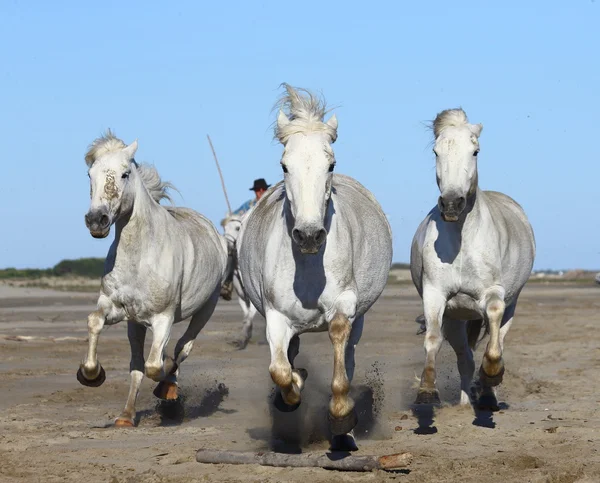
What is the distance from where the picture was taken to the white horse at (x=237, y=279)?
1725 cm

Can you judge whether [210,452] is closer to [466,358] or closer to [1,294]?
[466,358]

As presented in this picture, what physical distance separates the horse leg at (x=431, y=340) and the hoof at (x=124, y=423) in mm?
2584

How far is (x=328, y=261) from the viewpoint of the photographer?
778cm

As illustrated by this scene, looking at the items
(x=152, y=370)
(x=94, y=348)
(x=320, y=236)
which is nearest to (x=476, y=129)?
(x=320, y=236)

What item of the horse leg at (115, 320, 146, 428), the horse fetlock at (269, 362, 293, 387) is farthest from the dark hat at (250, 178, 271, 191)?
the horse fetlock at (269, 362, 293, 387)

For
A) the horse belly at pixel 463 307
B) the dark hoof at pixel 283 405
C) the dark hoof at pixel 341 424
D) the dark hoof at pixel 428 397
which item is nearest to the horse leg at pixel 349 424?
the dark hoof at pixel 341 424

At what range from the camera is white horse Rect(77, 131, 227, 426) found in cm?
941

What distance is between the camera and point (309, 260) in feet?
25.4

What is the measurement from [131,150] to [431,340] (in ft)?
10.0

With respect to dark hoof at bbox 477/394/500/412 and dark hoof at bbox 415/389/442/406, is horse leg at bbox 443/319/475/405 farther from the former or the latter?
dark hoof at bbox 415/389/442/406

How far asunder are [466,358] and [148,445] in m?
3.43

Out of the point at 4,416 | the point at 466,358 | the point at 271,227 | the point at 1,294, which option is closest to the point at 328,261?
the point at 271,227

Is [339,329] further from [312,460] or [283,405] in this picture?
[312,460]

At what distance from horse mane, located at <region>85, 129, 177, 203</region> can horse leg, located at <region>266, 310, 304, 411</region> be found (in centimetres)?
Result: 261
